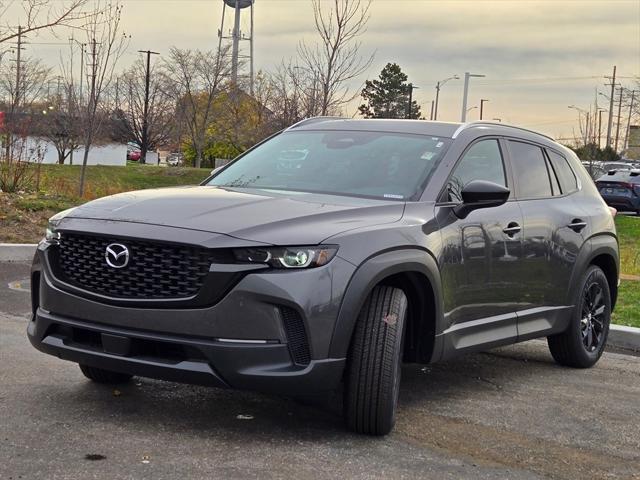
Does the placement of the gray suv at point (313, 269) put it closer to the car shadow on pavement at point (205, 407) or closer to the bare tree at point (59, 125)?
the car shadow on pavement at point (205, 407)

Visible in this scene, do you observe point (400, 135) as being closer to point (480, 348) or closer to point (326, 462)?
point (480, 348)

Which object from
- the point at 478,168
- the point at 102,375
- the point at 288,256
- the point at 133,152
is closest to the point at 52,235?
the point at 102,375

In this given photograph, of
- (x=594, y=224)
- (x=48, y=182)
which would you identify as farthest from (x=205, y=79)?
(x=594, y=224)

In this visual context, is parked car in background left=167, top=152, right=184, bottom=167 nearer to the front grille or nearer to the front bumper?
the front grille

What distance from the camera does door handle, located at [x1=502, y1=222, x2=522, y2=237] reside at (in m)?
5.62

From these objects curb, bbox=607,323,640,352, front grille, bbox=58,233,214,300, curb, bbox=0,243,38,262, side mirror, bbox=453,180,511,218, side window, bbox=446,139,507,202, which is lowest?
curb, bbox=607,323,640,352

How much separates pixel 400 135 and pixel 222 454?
8.11 ft

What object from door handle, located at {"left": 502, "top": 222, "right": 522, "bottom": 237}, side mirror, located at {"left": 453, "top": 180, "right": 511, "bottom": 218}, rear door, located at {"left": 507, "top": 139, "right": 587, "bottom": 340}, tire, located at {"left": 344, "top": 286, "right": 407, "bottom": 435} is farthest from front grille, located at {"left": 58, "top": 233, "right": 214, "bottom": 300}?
rear door, located at {"left": 507, "top": 139, "right": 587, "bottom": 340}

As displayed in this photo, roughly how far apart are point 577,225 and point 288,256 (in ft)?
9.95

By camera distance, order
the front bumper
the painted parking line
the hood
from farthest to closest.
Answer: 1. the painted parking line
2. the hood
3. the front bumper

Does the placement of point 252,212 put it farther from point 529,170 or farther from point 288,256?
point 529,170

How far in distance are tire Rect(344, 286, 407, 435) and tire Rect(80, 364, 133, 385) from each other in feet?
4.96

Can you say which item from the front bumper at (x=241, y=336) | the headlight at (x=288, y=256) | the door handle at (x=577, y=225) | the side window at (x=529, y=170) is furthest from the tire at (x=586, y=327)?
the headlight at (x=288, y=256)

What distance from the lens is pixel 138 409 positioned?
483 cm
